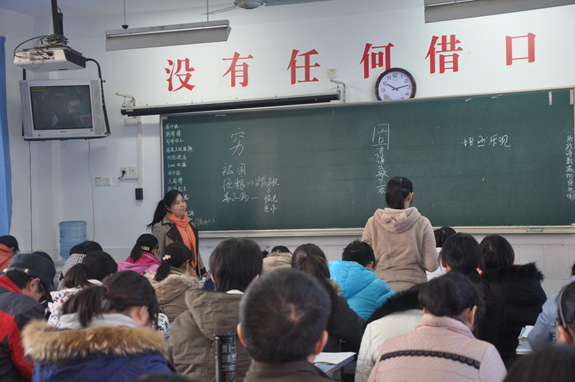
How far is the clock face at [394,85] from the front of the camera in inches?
194

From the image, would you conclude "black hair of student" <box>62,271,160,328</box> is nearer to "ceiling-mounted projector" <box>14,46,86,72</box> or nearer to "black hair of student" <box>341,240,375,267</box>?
"black hair of student" <box>341,240,375,267</box>

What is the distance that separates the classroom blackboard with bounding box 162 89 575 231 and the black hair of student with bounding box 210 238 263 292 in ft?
10.4

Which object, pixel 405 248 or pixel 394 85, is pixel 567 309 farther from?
pixel 394 85

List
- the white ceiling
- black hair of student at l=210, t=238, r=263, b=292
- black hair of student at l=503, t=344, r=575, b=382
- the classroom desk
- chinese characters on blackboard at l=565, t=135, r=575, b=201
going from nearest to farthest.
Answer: black hair of student at l=503, t=344, r=575, b=382 < black hair of student at l=210, t=238, r=263, b=292 < the classroom desk < chinese characters on blackboard at l=565, t=135, r=575, b=201 < the white ceiling

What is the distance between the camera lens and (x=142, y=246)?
3.82 meters

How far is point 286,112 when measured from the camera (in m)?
5.29

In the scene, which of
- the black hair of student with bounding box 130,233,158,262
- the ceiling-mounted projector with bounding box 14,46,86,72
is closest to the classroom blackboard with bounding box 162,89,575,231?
the ceiling-mounted projector with bounding box 14,46,86,72

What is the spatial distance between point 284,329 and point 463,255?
1.84 meters

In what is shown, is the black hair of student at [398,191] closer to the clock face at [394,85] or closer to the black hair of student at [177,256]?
the black hair of student at [177,256]

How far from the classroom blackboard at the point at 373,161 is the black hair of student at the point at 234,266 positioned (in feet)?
10.4

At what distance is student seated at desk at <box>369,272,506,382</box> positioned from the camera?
155 centimetres

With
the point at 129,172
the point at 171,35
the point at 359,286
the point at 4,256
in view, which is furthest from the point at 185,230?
the point at 359,286

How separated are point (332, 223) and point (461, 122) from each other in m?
1.54

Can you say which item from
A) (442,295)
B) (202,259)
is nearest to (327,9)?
(202,259)
